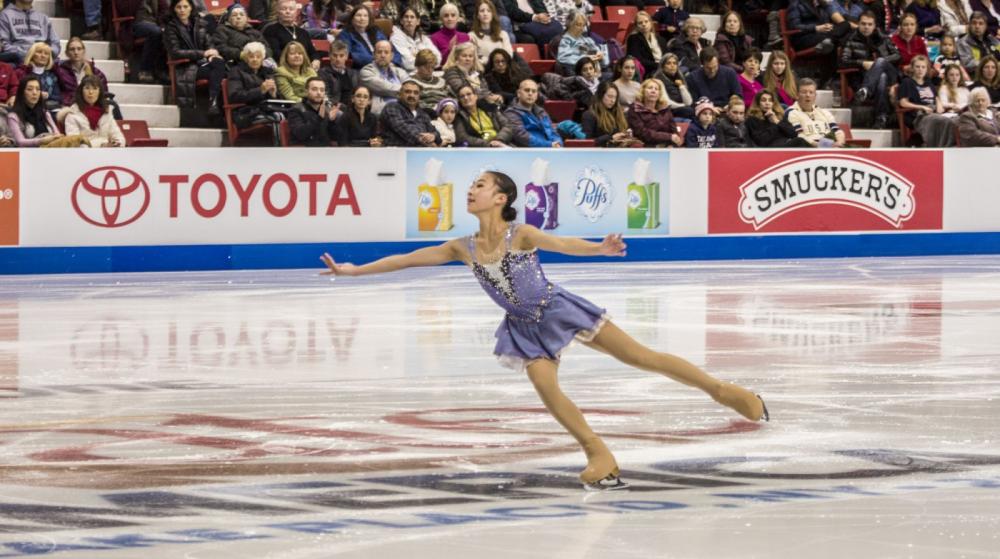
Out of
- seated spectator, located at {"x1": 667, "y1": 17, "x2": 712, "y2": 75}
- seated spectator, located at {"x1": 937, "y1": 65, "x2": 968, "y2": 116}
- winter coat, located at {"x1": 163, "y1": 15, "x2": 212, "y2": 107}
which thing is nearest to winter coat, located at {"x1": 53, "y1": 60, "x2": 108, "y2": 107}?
winter coat, located at {"x1": 163, "y1": 15, "x2": 212, "y2": 107}

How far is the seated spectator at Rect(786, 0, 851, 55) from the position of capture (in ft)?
66.3

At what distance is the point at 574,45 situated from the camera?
18.0 m

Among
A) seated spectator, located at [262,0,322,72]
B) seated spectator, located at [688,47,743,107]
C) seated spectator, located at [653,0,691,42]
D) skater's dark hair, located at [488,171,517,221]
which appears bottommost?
skater's dark hair, located at [488,171,517,221]

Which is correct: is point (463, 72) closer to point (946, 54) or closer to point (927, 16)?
point (946, 54)

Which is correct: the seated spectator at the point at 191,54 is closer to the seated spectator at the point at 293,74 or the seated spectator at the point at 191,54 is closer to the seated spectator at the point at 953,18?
the seated spectator at the point at 293,74

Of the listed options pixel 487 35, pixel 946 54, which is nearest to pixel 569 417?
pixel 487 35

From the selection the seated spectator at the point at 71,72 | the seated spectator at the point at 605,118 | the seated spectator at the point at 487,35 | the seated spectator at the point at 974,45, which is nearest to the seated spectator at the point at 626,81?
the seated spectator at the point at 605,118

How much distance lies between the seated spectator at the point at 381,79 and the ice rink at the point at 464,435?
476 centimetres

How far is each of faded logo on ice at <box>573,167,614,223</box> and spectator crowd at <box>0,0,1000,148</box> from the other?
1.80 feet

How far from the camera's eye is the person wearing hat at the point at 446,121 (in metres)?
15.9

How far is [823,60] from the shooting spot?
811 inches

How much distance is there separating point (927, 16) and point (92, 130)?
11.5m

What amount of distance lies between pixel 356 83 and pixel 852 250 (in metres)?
5.51

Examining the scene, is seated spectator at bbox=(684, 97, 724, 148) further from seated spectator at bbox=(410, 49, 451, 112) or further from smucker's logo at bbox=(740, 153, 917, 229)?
seated spectator at bbox=(410, 49, 451, 112)
